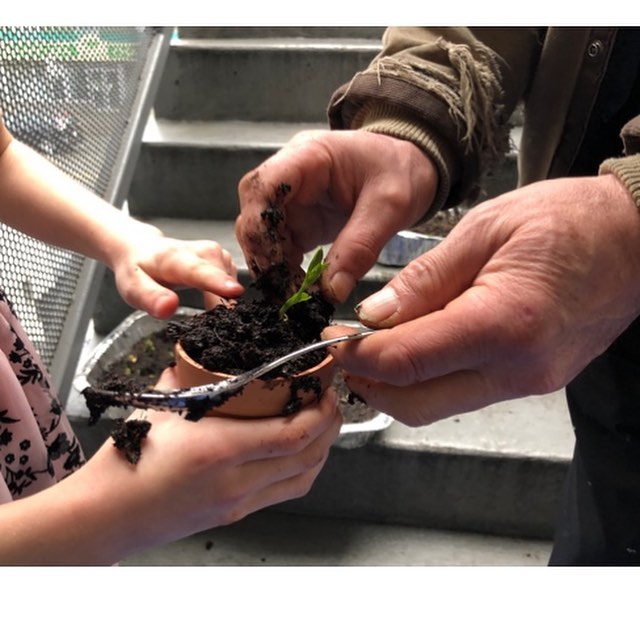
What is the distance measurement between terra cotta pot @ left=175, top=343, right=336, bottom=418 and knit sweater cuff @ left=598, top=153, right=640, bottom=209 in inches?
11.4

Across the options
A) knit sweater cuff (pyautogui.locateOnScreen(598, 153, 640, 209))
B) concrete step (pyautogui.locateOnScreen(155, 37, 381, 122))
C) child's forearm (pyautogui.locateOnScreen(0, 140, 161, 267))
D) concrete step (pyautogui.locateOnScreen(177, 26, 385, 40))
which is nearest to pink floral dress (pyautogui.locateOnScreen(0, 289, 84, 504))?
child's forearm (pyautogui.locateOnScreen(0, 140, 161, 267))

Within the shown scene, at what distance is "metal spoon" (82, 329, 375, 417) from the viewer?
1.57 feet

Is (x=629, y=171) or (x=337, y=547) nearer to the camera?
(x=629, y=171)

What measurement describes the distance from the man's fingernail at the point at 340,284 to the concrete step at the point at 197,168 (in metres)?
1.10

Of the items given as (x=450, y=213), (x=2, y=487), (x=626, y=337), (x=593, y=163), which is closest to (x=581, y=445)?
(x=626, y=337)

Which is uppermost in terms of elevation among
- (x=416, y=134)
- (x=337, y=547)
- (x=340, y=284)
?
(x=416, y=134)

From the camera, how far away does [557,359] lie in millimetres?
480

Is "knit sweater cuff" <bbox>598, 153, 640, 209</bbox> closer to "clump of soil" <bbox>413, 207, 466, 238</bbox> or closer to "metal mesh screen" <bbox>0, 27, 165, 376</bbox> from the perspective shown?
"metal mesh screen" <bbox>0, 27, 165, 376</bbox>

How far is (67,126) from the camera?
116cm

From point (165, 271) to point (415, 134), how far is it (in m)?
0.34

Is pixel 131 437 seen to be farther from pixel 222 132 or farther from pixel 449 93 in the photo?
pixel 222 132

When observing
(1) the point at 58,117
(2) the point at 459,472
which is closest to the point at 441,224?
(2) the point at 459,472

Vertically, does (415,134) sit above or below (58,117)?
above

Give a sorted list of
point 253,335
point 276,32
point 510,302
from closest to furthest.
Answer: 1. point 510,302
2. point 253,335
3. point 276,32
